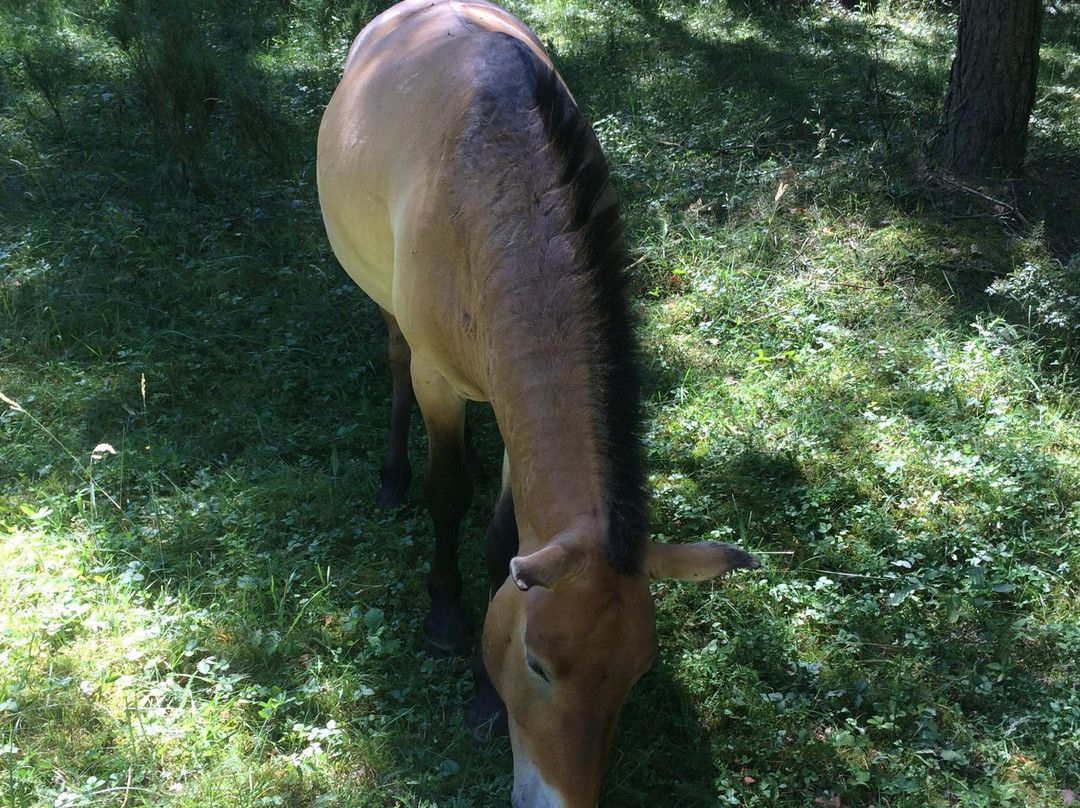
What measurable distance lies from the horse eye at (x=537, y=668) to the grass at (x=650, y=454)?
2.64 ft

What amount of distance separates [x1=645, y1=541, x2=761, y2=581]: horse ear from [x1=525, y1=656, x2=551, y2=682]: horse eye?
1.14 ft

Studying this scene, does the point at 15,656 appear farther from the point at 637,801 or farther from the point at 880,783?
the point at 880,783

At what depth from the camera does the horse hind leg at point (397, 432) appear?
4062 mm

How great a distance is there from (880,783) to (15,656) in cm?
287

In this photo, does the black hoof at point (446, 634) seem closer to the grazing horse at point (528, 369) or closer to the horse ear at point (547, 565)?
the grazing horse at point (528, 369)

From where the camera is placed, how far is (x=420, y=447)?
14.5 ft

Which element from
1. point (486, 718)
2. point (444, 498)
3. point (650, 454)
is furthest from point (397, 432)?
point (486, 718)

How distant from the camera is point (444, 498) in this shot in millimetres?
3352

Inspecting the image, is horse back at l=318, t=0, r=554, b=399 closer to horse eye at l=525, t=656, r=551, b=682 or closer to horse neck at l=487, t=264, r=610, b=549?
horse neck at l=487, t=264, r=610, b=549

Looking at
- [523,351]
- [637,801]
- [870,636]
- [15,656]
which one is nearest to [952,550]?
[870,636]

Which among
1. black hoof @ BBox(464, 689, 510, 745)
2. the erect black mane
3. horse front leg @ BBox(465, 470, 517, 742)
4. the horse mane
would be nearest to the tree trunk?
→ the horse mane

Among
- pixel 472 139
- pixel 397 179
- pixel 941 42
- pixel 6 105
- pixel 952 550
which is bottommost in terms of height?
pixel 952 550

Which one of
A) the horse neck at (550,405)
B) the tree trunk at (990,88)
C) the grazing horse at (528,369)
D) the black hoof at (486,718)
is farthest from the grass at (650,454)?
the horse neck at (550,405)

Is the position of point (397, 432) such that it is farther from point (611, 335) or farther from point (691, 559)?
point (691, 559)
